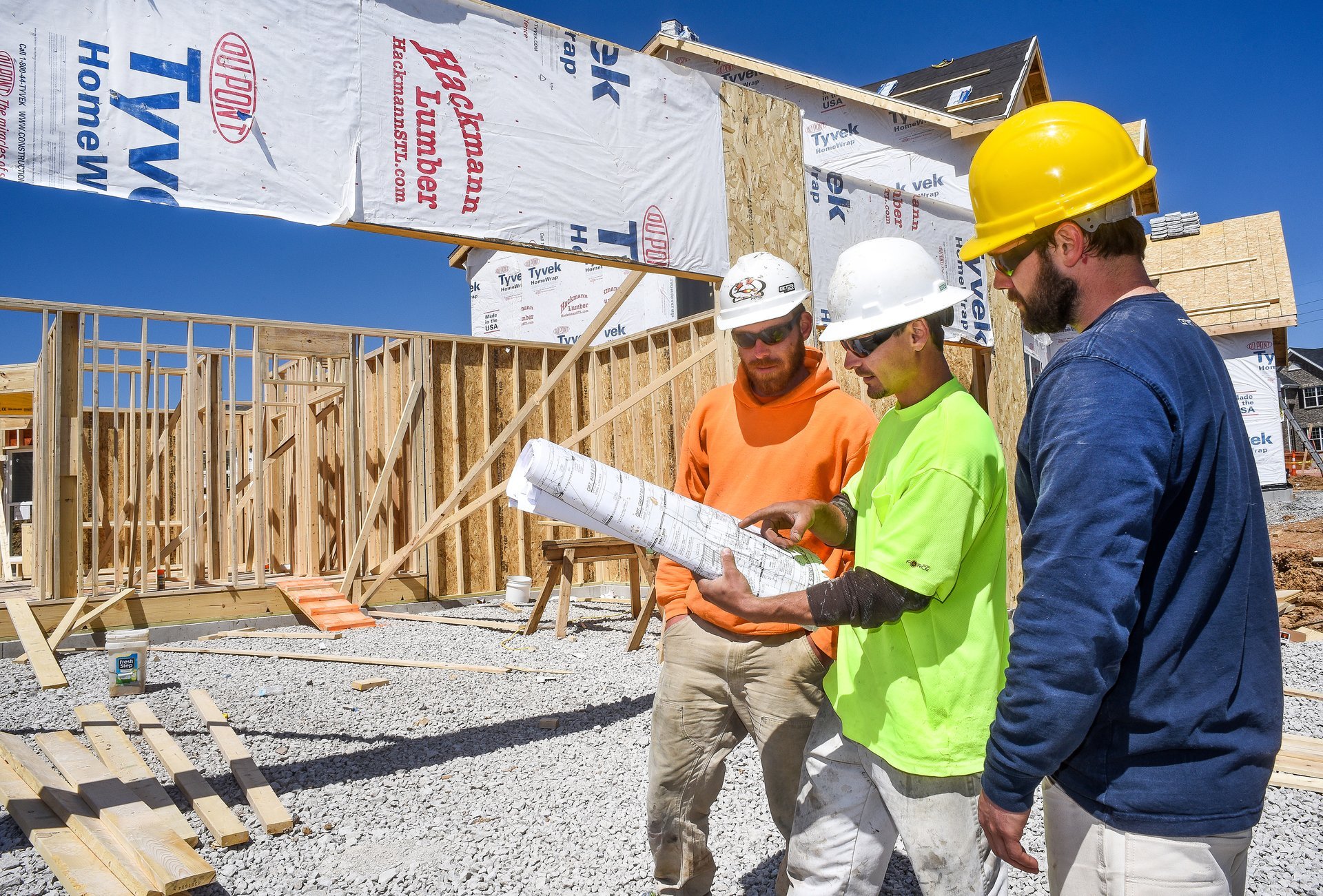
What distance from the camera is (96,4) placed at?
3.14 meters

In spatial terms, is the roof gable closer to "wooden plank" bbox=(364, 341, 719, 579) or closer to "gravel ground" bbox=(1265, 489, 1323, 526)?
"gravel ground" bbox=(1265, 489, 1323, 526)

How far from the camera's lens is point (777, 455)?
2.46m

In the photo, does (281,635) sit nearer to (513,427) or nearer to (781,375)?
(513,427)

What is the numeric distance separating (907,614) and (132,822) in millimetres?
3021

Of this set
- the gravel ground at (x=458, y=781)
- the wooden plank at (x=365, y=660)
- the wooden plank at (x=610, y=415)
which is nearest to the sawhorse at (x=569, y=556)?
the wooden plank at (x=610, y=415)

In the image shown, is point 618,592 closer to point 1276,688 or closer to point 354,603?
point 354,603

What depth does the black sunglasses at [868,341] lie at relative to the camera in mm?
1778

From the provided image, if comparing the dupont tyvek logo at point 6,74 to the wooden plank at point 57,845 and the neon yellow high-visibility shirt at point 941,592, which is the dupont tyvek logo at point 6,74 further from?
the neon yellow high-visibility shirt at point 941,592

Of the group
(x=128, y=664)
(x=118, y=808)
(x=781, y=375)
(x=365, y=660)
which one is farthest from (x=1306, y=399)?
(x=118, y=808)

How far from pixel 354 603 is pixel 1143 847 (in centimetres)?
935

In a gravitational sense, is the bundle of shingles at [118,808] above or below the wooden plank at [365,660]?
above

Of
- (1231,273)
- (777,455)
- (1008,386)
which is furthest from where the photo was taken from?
(1231,273)

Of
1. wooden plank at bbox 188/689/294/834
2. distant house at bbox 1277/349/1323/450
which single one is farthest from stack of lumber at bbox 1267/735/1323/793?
distant house at bbox 1277/349/1323/450

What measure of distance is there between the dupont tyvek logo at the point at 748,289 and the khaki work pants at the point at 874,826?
120 cm
